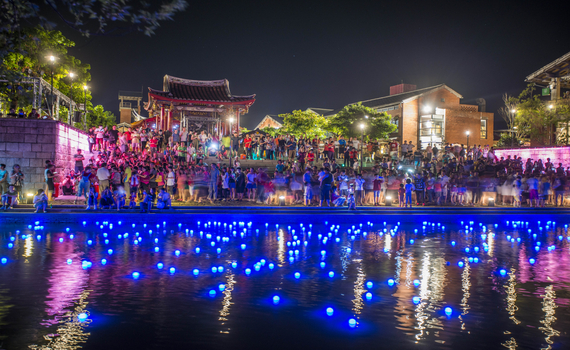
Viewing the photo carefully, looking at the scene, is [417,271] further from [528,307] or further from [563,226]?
[563,226]

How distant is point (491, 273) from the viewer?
742 centimetres

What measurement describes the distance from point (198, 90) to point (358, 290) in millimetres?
28447

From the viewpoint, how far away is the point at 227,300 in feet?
18.7

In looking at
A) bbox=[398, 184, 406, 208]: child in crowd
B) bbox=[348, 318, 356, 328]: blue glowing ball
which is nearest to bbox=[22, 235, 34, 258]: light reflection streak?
bbox=[348, 318, 356, 328]: blue glowing ball

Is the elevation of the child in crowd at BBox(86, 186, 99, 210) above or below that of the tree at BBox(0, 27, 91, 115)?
below

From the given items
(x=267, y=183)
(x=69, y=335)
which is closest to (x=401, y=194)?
(x=267, y=183)

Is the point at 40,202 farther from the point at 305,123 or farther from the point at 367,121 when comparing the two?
the point at 305,123

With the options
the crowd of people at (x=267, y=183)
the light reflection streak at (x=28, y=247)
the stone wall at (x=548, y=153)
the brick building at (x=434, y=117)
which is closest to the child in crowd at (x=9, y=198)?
the crowd of people at (x=267, y=183)

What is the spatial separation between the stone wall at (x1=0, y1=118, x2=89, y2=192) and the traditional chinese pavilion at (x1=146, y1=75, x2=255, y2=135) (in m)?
13.1

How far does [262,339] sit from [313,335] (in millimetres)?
554

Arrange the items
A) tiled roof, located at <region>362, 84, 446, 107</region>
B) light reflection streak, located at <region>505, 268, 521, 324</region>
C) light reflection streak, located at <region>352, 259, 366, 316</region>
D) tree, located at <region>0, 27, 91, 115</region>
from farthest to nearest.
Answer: tiled roof, located at <region>362, 84, 446, 107</region>
tree, located at <region>0, 27, 91, 115</region>
light reflection streak, located at <region>352, 259, 366, 316</region>
light reflection streak, located at <region>505, 268, 521, 324</region>

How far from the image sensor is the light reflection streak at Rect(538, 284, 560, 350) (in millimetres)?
4574

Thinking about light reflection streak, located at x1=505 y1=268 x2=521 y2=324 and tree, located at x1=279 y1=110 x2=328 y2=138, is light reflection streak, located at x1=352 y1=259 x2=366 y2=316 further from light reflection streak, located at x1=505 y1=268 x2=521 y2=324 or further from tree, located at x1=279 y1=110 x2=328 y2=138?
tree, located at x1=279 y1=110 x2=328 y2=138

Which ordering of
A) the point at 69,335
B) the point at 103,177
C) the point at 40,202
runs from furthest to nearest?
1. the point at 103,177
2. the point at 40,202
3. the point at 69,335
